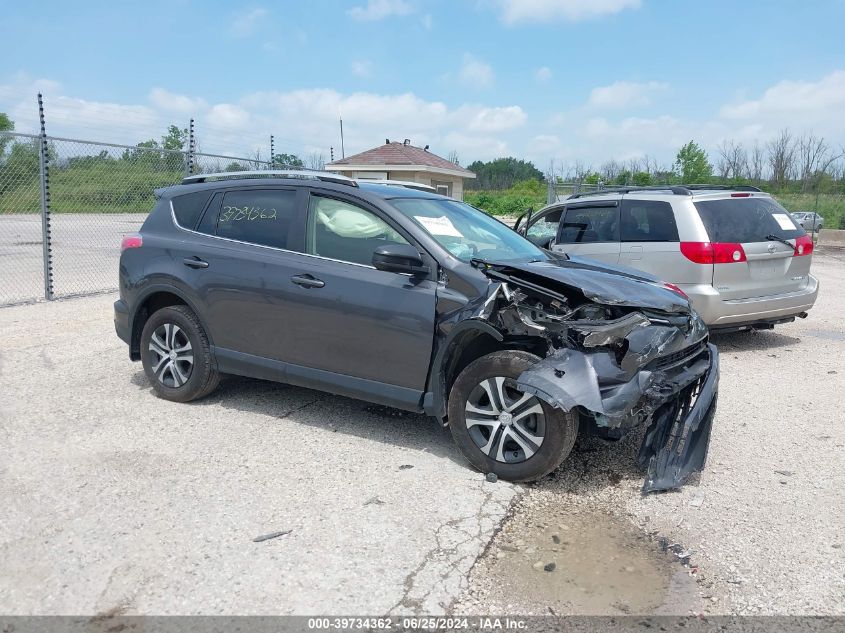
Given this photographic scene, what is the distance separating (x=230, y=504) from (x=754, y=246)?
5.87 metres

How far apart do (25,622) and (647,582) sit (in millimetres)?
2629

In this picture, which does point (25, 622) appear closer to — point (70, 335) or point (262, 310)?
point (262, 310)

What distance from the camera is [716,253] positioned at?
276 inches

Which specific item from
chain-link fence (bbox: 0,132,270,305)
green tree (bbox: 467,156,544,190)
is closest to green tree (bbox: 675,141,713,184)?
green tree (bbox: 467,156,544,190)

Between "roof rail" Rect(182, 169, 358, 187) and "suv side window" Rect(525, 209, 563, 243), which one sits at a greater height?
"roof rail" Rect(182, 169, 358, 187)

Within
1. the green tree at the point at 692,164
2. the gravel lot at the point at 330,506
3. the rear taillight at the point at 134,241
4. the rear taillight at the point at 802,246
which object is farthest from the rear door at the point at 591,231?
the green tree at the point at 692,164

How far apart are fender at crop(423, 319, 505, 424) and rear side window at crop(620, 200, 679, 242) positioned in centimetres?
398

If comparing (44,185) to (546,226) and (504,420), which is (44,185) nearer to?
(546,226)

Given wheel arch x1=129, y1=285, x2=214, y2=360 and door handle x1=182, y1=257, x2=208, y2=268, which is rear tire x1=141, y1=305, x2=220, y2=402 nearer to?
wheel arch x1=129, y1=285, x2=214, y2=360

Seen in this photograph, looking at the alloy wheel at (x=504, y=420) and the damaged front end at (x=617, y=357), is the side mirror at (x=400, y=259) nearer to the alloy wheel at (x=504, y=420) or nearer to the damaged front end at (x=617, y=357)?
the damaged front end at (x=617, y=357)

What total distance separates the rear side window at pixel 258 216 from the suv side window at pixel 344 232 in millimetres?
205

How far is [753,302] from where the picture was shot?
7.18 metres

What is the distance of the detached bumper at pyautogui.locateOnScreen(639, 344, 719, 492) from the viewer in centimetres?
407

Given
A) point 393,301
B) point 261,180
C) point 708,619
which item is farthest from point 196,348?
point 708,619
